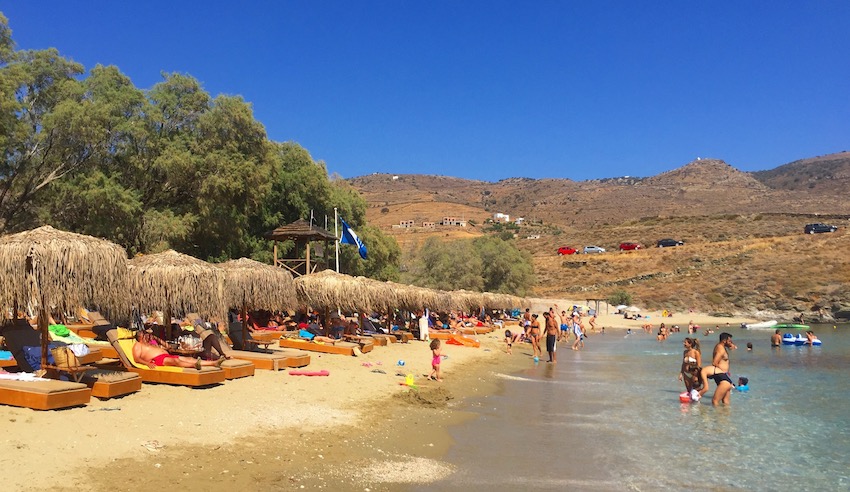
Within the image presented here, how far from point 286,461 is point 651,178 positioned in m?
140

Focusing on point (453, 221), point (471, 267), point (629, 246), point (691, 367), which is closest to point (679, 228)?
point (629, 246)

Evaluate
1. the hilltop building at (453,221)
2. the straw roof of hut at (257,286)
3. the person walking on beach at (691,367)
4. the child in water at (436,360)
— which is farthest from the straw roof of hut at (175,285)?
the hilltop building at (453,221)

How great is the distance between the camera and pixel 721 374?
11.7m

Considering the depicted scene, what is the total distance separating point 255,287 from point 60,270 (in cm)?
479

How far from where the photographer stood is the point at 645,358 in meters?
21.1

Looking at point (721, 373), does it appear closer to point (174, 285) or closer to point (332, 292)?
point (332, 292)

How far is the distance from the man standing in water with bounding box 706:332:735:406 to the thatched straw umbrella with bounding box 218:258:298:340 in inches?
319

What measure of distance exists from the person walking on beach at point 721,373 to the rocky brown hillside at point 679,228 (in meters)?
43.4

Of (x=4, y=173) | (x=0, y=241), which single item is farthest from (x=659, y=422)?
(x=4, y=173)

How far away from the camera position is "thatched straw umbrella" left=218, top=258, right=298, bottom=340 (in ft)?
39.2

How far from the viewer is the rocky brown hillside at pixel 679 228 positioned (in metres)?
54.1

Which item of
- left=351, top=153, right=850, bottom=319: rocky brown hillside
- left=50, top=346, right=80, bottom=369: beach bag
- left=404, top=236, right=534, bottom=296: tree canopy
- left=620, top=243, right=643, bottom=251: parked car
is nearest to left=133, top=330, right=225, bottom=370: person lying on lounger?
left=50, top=346, right=80, bottom=369: beach bag

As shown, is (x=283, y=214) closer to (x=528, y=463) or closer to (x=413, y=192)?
(x=528, y=463)

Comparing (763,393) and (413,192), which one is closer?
(763,393)
